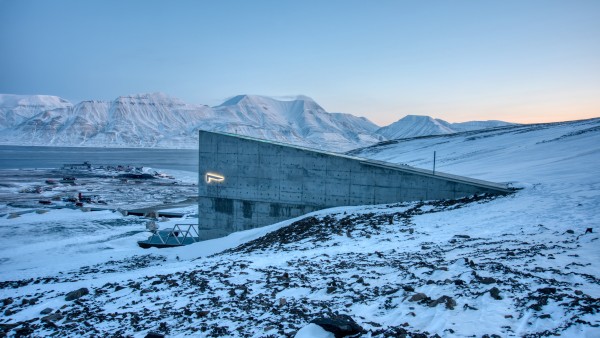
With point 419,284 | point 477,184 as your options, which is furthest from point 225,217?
point 419,284

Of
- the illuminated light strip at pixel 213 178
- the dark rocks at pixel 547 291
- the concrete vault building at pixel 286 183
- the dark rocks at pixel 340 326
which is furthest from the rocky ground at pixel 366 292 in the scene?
the illuminated light strip at pixel 213 178

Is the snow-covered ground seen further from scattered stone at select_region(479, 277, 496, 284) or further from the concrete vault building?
the concrete vault building

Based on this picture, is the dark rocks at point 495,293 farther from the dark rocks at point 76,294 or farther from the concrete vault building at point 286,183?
the concrete vault building at point 286,183

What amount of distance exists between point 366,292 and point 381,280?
2.24ft

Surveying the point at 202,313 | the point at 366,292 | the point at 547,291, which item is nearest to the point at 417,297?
the point at 366,292

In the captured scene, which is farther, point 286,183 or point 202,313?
point 286,183

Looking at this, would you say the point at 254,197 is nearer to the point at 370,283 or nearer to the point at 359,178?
the point at 359,178

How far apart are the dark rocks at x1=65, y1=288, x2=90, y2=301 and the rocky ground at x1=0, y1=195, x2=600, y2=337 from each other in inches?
1.3

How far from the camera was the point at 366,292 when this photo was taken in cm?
684

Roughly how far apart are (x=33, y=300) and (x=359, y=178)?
43.5ft

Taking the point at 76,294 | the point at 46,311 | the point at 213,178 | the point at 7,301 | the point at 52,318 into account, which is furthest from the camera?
the point at 213,178

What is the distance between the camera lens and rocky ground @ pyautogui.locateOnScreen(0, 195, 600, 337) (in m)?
5.34

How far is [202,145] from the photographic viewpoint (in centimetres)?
2027

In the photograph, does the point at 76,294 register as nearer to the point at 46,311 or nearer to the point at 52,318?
the point at 46,311
